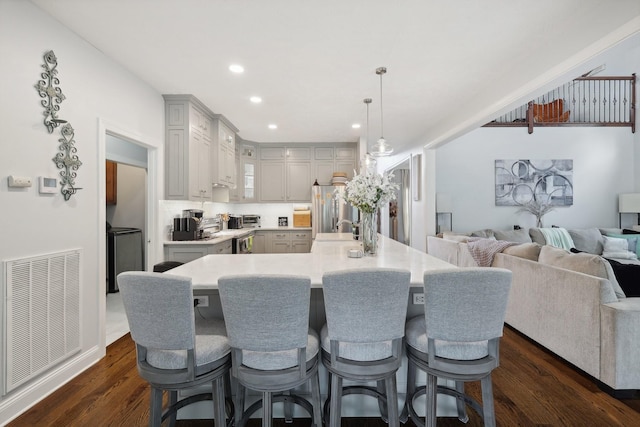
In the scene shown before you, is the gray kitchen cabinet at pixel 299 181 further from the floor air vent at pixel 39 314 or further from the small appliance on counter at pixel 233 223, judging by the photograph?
the floor air vent at pixel 39 314

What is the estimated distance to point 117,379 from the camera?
2.27 meters

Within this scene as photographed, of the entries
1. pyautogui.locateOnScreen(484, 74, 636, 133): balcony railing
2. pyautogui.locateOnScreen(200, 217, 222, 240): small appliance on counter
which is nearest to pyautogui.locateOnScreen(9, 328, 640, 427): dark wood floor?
pyautogui.locateOnScreen(200, 217, 222, 240): small appliance on counter

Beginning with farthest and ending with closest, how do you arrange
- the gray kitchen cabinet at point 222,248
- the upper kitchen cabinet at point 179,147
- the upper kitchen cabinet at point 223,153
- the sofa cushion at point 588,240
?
the sofa cushion at point 588,240 < the upper kitchen cabinet at point 223,153 < the gray kitchen cabinet at point 222,248 < the upper kitchen cabinet at point 179,147

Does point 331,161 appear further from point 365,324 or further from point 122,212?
point 365,324

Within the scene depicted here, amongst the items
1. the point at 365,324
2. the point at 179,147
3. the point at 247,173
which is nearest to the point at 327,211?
the point at 247,173

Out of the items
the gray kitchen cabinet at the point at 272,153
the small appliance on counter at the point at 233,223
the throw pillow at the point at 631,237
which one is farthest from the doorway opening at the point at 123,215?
the throw pillow at the point at 631,237

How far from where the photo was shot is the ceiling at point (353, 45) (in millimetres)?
2023

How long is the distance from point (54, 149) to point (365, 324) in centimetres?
255

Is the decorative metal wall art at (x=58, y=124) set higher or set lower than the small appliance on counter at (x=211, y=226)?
higher

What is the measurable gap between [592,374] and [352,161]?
15.5ft

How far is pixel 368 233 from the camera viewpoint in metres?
2.41

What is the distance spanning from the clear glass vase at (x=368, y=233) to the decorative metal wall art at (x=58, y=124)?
7.63 feet

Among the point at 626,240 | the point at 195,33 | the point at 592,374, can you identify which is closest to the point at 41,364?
the point at 195,33

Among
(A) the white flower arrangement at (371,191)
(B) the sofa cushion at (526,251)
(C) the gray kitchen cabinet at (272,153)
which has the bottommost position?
(B) the sofa cushion at (526,251)
